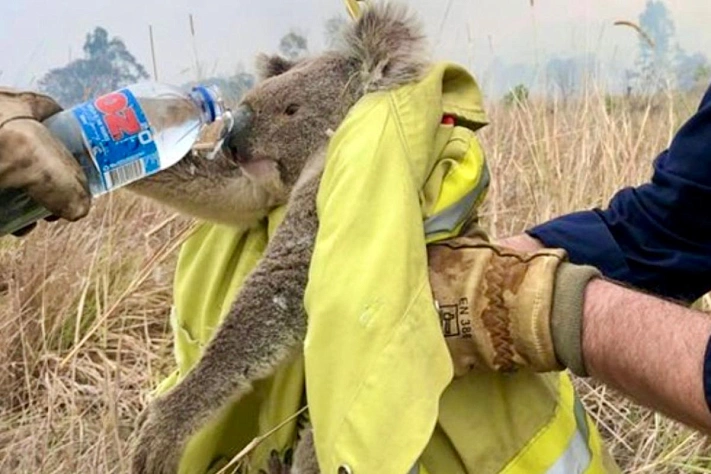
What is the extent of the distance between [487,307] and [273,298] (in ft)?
1.65

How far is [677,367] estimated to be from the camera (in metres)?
1.57

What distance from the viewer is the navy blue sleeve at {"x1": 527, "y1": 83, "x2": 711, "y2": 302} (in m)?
2.16

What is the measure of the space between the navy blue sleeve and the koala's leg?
0.47 metres

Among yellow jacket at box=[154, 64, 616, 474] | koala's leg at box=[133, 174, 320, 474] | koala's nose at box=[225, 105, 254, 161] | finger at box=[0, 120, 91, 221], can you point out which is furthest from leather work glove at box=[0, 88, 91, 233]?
koala's nose at box=[225, 105, 254, 161]

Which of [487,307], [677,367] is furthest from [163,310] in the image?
[677,367]

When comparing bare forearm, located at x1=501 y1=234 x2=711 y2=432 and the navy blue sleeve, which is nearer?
bare forearm, located at x1=501 y1=234 x2=711 y2=432

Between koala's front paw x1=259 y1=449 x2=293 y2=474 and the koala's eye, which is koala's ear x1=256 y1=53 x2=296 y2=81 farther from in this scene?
koala's front paw x1=259 y1=449 x2=293 y2=474

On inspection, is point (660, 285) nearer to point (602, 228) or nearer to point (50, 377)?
point (602, 228)

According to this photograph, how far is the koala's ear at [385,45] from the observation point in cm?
205

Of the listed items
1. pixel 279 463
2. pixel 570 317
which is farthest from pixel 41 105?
pixel 570 317

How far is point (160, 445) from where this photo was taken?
2.09 metres

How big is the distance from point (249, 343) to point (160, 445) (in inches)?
9.5

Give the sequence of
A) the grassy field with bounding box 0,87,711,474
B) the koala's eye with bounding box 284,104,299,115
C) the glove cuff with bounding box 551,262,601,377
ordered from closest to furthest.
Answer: the glove cuff with bounding box 551,262,601,377
the koala's eye with bounding box 284,104,299,115
the grassy field with bounding box 0,87,711,474

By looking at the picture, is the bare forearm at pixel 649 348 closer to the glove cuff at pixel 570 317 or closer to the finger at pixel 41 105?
the glove cuff at pixel 570 317
